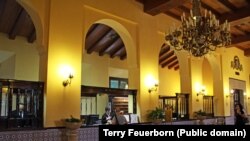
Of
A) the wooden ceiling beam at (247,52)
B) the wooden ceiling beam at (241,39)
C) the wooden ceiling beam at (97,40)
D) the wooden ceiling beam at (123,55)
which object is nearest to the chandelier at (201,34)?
the wooden ceiling beam at (97,40)

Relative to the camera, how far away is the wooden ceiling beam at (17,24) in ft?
29.3

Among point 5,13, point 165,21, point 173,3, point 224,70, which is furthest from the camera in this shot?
point 224,70

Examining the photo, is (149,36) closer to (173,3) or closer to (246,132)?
(173,3)

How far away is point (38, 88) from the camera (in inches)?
227

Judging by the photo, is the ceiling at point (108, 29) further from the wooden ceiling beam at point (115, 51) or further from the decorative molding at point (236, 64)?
the decorative molding at point (236, 64)

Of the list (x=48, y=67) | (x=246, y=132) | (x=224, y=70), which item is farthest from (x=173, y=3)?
(x=246, y=132)

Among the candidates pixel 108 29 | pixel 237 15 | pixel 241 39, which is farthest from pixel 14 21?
pixel 241 39

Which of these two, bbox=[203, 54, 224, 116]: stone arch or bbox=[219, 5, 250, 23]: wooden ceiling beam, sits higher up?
bbox=[219, 5, 250, 23]: wooden ceiling beam

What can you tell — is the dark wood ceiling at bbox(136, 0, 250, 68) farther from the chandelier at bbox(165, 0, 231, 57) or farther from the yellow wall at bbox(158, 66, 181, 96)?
the yellow wall at bbox(158, 66, 181, 96)

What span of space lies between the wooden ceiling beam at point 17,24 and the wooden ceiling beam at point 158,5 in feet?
13.2

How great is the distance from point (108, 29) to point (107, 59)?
8.45 feet

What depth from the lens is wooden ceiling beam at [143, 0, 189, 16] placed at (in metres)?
8.08

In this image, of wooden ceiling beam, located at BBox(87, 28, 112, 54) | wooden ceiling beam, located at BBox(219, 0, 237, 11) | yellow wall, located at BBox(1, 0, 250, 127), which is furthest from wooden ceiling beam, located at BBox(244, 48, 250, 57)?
wooden ceiling beam, located at BBox(87, 28, 112, 54)

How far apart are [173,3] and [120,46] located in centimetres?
534
